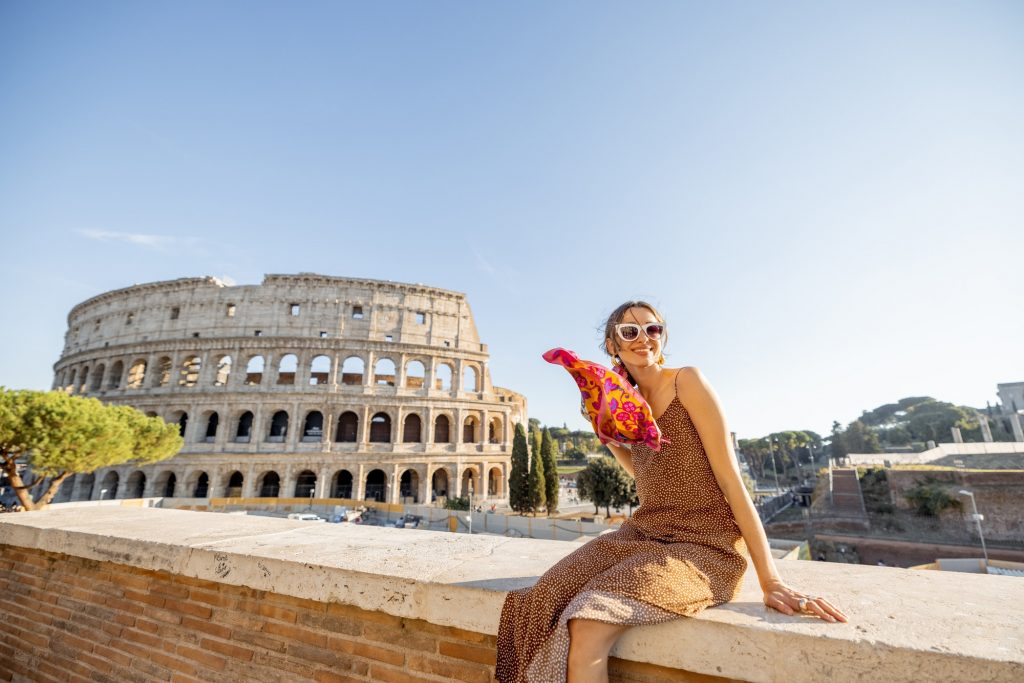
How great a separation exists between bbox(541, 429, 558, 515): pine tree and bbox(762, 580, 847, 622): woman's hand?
91.8 feet

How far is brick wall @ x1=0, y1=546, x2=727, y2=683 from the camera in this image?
1.86 metres

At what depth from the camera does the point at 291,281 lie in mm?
31203

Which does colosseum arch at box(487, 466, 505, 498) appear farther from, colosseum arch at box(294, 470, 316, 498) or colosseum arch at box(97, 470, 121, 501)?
colosseum arch at box(97, 470, 121, 501)

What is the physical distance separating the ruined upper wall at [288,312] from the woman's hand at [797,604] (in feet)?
102

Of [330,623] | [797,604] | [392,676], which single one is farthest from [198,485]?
[797,604]

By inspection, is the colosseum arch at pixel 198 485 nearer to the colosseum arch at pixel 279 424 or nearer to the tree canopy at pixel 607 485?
the colosseum arch at pixel 279 424

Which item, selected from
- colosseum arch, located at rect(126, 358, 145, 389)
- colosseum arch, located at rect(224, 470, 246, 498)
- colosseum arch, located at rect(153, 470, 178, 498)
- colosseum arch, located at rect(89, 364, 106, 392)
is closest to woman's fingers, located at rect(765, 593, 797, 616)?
colosseum arch, located at rect(224, 470, 246, 498)

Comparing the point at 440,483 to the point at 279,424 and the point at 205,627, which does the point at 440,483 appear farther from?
the point at 205,627

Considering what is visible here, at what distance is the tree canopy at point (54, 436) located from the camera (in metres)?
15.5

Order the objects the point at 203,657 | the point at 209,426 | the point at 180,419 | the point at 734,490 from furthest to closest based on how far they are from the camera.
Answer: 1. the point at 209,426
2. the point at 180,419
3. the point at 203,657
4. the point at 734,490

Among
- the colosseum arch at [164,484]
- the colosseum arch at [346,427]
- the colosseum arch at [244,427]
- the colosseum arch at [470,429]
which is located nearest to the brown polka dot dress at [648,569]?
the colosseum arch at [470,429]

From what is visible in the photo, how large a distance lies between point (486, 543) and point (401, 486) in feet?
99.9

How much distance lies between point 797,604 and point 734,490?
390 mm

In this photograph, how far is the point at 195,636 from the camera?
2.38m
